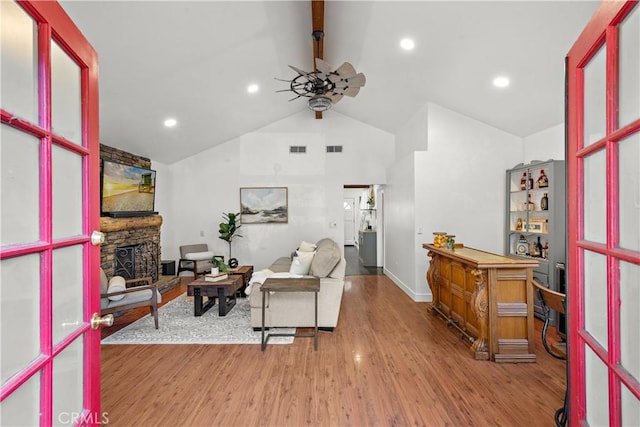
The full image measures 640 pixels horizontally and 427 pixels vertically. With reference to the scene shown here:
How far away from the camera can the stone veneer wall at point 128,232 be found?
475 cm

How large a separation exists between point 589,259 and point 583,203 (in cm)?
19

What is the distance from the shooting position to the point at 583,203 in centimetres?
103

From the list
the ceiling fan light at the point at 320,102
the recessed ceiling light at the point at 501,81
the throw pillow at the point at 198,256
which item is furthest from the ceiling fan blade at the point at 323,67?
the throw pillow at the point at 198,256

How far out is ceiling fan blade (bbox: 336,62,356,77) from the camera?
122 inches

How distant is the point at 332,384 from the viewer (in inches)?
99.9

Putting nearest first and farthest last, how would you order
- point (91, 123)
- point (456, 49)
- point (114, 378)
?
1. point (91, 123)
2. point (114, 378)
3. point (456, 49)

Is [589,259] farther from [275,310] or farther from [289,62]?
[289,62]

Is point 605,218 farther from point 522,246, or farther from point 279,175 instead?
point 279,175

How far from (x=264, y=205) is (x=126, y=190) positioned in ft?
9.26

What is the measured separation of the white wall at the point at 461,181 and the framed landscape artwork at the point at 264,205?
127 inches

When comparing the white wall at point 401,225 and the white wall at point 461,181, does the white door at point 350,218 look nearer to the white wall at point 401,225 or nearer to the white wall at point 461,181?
the white wall at point 401,225

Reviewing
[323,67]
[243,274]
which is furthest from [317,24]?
[243,274]

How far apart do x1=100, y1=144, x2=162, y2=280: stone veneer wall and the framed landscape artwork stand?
6.01ft

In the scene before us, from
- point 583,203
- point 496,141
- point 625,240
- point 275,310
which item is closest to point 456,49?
point 496,141
